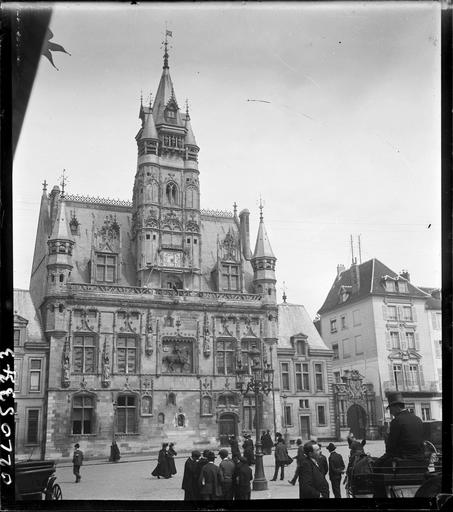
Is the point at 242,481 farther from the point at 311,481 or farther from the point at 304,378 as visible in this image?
the point at 304,378

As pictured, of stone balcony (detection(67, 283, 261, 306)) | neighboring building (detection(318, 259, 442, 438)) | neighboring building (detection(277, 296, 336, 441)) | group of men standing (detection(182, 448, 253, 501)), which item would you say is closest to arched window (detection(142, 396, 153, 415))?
stone balcony (detection(67, 283, 261, 306))

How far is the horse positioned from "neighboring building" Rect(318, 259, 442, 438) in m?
6.98

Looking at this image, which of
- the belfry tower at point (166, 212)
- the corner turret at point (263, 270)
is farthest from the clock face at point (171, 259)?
the corner turret at point (263, 270)

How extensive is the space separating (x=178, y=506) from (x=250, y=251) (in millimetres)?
26731

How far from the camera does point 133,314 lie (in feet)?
85.4

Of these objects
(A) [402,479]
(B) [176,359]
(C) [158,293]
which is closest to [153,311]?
(C) [158,293]

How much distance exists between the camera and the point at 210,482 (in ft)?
20.6

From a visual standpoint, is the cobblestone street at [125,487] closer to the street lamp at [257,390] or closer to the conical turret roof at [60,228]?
the street lamp at [257,390]

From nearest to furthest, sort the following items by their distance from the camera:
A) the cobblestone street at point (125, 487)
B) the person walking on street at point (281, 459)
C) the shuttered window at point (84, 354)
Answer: the cobblestone street at point (125, 487), the person walking on street at point (281, 459), the shuttered window at point (84, 354)

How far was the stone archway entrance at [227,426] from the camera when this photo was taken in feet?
85.6

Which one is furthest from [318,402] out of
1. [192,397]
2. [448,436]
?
[448,436]

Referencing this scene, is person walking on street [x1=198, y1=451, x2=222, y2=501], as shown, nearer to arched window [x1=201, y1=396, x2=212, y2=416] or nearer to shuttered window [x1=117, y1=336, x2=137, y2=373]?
shuttered window [x1=117, y1=336, x2=137, y2=373]

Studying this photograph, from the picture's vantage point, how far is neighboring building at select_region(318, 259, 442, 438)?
14.3 meters

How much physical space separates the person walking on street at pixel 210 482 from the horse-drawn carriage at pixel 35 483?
1522 mm
